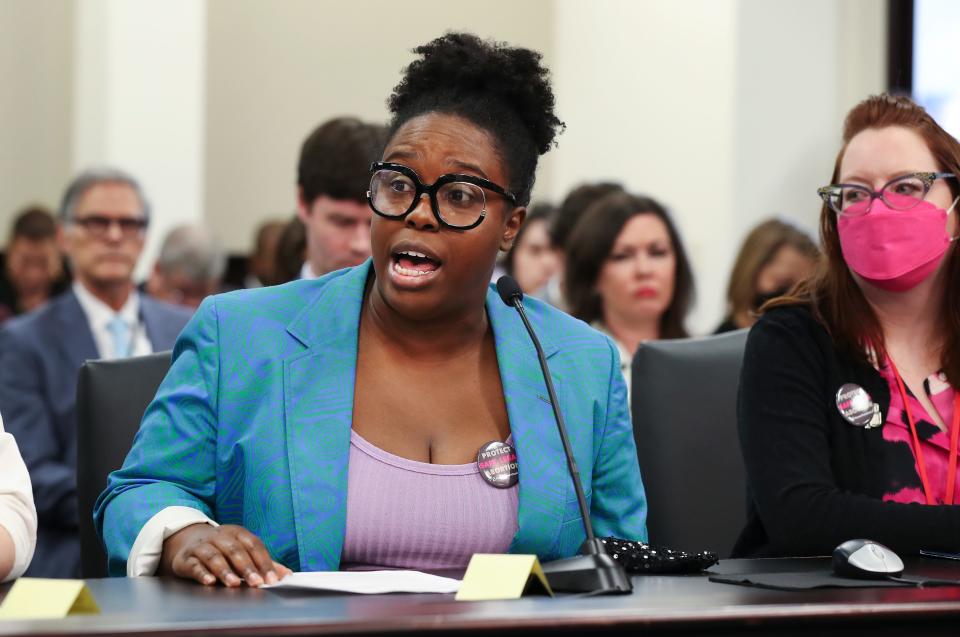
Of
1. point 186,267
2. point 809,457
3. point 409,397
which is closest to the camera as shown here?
point 409,397

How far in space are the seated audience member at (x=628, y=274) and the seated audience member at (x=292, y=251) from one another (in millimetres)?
757

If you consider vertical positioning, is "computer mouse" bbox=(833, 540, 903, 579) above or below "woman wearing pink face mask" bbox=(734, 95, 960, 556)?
below

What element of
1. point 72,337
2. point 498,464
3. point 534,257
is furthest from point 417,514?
point 534,257

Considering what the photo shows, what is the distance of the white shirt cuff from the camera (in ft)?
5.50

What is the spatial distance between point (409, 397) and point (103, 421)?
0.56 metres

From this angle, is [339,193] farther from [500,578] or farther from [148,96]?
[148,96]

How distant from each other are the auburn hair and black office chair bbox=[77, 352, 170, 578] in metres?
1.08

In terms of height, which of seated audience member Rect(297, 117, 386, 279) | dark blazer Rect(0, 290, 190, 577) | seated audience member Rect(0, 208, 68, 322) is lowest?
dark blazer Rect(0, 290, 190, 577)

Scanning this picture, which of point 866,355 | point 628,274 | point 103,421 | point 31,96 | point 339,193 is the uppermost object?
point 31,96

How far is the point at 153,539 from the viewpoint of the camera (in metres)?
1.68


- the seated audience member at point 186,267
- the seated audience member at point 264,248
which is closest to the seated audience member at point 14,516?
the seated audience member at point 186,267

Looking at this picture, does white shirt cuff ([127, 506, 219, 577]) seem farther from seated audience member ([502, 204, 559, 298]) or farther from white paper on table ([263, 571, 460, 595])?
seated audience member ([502, 204, 559, 298])

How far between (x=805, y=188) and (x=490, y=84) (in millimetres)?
3934

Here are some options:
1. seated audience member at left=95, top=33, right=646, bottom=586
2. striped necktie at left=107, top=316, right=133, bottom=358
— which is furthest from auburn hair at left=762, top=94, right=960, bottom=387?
striped necktie at left=107, top=316, right=133, bottom=358
